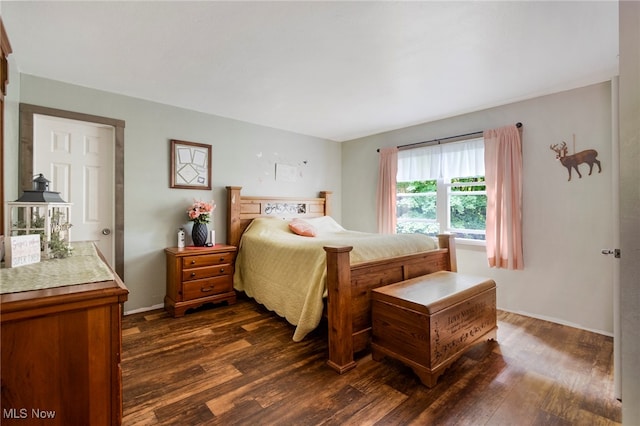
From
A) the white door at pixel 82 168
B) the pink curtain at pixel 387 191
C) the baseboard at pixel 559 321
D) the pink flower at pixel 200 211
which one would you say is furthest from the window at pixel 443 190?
the white door at pixel 82 168

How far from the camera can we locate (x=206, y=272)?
10.7 feet

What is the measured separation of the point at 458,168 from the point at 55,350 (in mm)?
3888

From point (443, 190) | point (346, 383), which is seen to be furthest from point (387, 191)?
point (346, 383)

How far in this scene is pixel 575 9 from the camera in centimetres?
173

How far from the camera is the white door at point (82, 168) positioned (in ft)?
8.99

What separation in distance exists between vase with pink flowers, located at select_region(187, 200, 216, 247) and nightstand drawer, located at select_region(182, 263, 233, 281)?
1.08ft

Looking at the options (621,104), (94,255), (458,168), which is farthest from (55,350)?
(458,168)

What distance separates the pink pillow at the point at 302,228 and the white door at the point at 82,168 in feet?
6.58

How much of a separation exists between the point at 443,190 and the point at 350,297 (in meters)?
2.43

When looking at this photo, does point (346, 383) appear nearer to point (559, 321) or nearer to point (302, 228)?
point (302, 228)

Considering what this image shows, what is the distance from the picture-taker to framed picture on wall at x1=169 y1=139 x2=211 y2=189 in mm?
3395

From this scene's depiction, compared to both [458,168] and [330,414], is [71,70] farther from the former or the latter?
[458,168]

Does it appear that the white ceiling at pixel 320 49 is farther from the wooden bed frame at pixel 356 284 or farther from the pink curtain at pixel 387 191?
the wooden bed frame at pixel 356 284

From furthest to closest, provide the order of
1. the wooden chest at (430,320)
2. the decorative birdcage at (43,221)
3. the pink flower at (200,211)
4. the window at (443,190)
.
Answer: the window at (443,190), the pink flower at (200,211), the wooden chest at (430,320), the decorative birdcage at (43,221)
